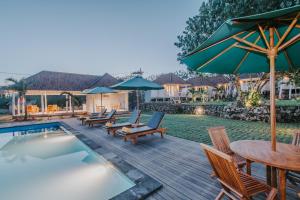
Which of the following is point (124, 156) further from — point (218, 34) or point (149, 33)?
point (149, 33)

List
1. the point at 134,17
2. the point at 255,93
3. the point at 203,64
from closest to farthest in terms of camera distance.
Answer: the point at 203,64, the point at 255,93, the point at 134,17

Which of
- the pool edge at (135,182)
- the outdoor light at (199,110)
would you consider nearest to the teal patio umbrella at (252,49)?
the pool edge at (135,182)

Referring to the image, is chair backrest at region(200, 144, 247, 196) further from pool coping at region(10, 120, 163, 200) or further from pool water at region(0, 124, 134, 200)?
pool water at region(0, 124, 134, 200)

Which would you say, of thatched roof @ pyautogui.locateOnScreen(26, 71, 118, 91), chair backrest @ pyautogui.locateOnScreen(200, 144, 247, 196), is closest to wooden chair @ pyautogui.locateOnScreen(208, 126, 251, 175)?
chair backrest @ pyautogui.locateOnScreen(200, 144, 247, 196)

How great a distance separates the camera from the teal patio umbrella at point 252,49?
2.42 m

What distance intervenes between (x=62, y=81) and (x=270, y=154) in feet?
69.7

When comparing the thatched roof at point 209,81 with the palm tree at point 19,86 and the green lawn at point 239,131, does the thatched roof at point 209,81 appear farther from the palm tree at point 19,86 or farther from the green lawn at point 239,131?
the palm tree at point 19,86

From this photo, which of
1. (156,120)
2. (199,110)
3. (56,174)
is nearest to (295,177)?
(156,120)

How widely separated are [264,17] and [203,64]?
180 centimetres

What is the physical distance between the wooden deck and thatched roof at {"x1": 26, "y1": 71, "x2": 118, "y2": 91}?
14.0 metres

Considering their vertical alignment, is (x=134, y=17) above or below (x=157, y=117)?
above

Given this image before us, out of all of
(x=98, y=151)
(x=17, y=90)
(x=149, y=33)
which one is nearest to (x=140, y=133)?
(x=98, y=151)

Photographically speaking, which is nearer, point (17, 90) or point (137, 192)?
point (137, 192)

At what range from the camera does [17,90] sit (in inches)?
558
